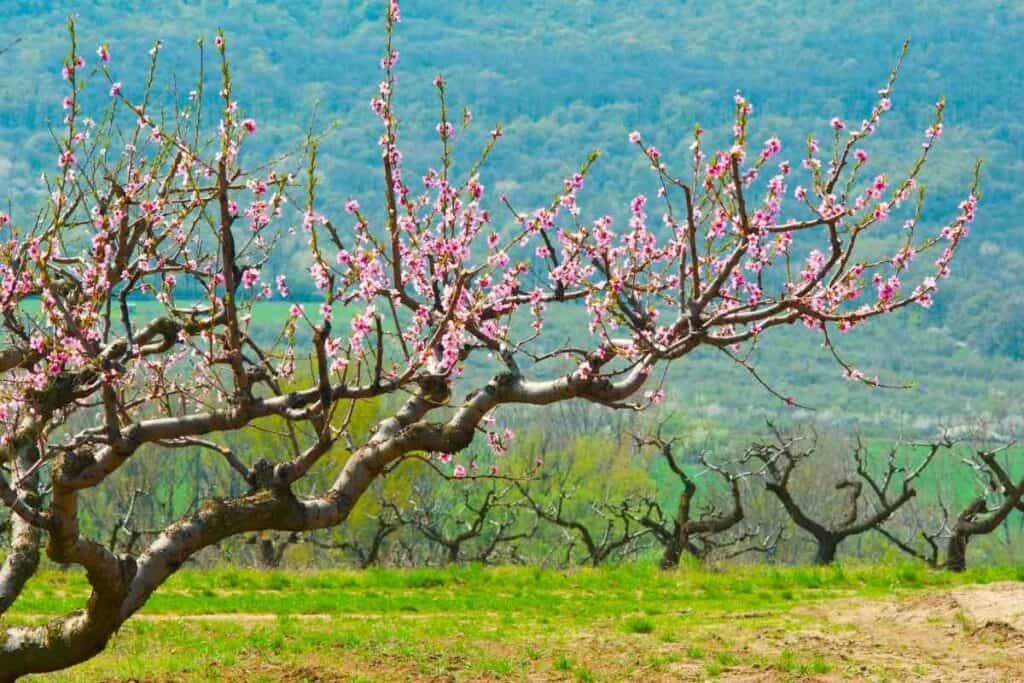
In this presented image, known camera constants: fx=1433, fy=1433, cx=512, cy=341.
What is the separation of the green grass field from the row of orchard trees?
4.92 metres

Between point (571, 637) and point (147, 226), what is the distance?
7.79 m

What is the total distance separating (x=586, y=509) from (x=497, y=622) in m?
60.6

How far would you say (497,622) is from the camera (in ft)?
62.6

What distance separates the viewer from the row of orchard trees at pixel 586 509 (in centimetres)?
3141

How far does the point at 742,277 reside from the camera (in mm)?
13203

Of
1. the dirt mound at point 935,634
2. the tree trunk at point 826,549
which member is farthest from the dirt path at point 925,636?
the tree trunk at point 826,549

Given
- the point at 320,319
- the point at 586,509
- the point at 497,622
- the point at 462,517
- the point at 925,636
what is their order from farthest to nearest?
the point at 586,509 → the point at 462,517 → the point at 497,622 → the point at 925,636 → the point at 320,319

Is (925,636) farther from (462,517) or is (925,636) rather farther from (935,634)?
(462,517)

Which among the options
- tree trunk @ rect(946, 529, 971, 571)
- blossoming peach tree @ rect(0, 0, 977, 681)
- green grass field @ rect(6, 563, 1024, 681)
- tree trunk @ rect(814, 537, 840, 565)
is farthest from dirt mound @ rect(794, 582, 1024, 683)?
tree trunk @ rect(814, 537, 840, 565)

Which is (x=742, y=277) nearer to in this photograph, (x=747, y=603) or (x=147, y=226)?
(x=147, y=226)

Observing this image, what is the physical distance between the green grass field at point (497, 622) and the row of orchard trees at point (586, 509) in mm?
4920

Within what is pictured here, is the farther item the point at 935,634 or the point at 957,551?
the point at 957,551

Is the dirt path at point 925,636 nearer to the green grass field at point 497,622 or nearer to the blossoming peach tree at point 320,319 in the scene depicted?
the green grass field at point 497,622

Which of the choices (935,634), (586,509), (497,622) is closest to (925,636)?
(935,634)
